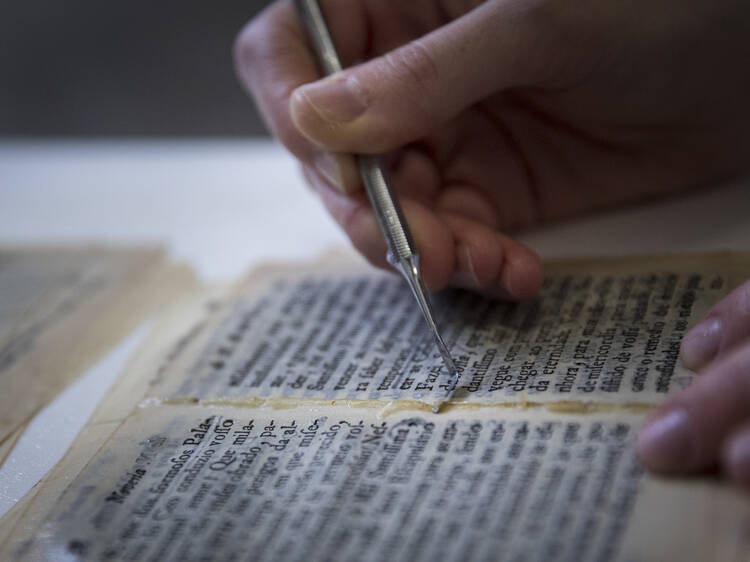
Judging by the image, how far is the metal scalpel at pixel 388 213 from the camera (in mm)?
511

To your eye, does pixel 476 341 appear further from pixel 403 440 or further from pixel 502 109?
pixel 502 109

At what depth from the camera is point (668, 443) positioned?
370 mm

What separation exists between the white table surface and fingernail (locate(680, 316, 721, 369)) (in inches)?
6.1

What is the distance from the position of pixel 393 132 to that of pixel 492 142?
167 mm

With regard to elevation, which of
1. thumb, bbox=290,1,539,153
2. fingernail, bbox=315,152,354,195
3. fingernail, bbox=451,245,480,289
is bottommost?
fingernail, bbox=451,245,480,289

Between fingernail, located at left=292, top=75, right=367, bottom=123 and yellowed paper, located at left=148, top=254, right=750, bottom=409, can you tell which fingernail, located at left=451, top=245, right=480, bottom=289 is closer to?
yellowed paper, located at left=148, top=254, right=750, bottom=409

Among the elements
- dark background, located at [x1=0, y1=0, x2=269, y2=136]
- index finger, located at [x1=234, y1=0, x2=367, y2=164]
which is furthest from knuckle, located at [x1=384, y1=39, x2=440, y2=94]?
dark background, located at [x1=0, y1=0, x2=269, y2=136]

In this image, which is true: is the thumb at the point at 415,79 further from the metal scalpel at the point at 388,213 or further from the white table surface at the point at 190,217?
the white table surface at the point at 190,217

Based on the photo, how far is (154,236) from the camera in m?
0.80

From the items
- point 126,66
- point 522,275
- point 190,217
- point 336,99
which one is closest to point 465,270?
point 522,275

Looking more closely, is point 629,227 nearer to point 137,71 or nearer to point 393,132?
point 393,132

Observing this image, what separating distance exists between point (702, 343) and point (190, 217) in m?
0.54

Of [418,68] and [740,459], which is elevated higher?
[418,68]

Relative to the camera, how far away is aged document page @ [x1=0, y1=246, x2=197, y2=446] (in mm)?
580
